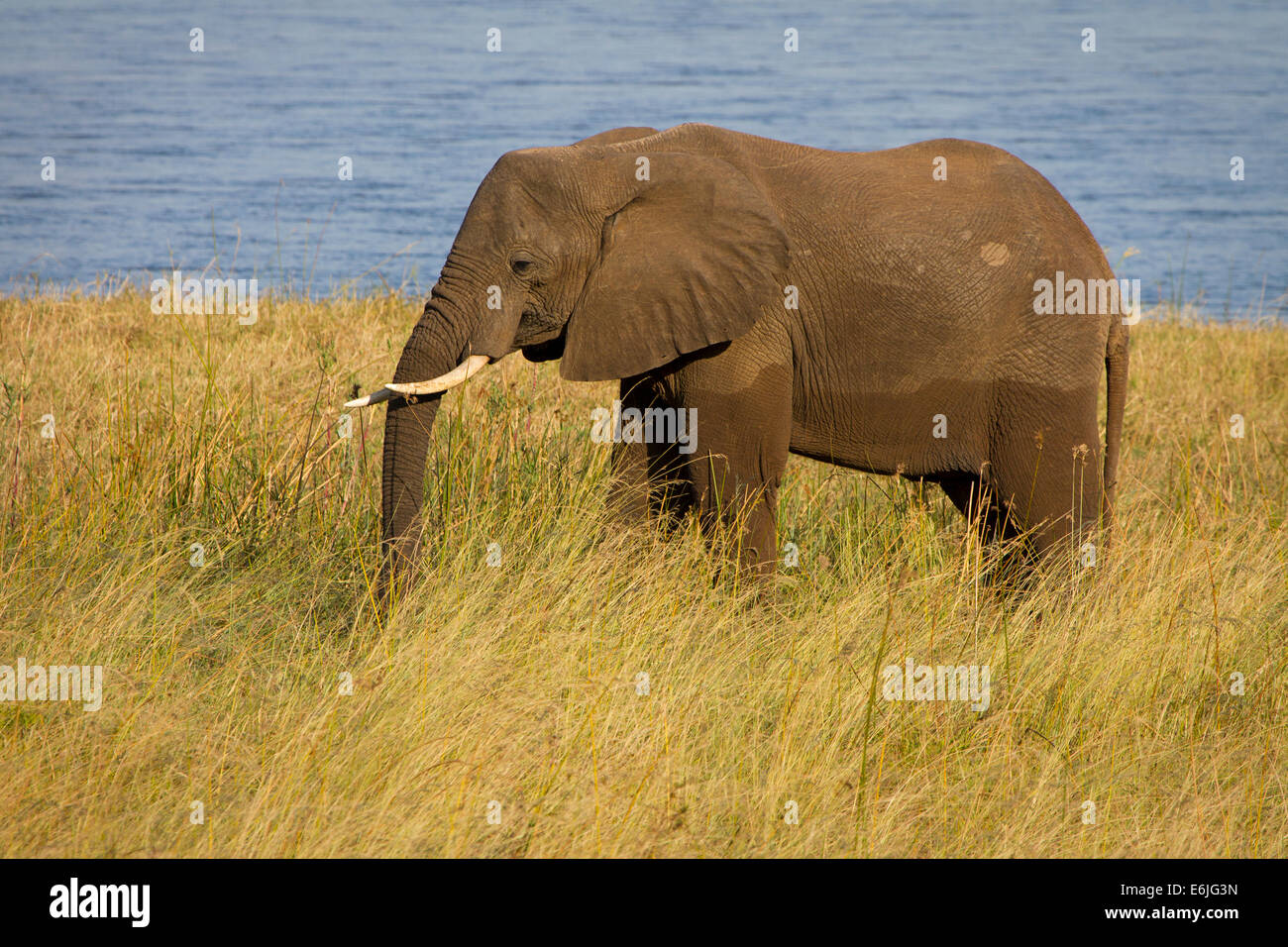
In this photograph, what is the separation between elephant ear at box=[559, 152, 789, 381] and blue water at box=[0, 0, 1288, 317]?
6260mm

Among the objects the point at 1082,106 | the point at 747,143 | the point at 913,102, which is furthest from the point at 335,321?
the point at 1082,106

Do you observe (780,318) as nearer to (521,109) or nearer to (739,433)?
(739,433)

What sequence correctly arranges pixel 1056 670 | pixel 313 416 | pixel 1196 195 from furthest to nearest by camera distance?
pixel 1196 195
pixel 313 416
pixel 1056 670

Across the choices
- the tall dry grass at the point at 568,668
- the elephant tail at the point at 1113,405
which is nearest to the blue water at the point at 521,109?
the tall dry grass at the point at 568,668

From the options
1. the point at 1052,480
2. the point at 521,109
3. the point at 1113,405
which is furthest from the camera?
the point at 521,109

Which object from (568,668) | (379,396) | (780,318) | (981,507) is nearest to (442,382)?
(379,396)

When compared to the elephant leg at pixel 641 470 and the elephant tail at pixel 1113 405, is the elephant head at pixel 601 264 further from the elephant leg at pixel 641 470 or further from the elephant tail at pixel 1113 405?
the elephant tail at pixel 1113 405

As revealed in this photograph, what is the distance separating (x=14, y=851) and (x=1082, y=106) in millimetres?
31988

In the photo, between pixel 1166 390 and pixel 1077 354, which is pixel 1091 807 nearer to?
pixel 1077 354

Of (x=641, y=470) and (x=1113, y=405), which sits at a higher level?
(x=1113, y=405)

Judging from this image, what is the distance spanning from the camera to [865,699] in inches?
174

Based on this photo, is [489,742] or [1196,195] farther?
[1196,195]

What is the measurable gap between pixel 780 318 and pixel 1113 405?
1.55 meters

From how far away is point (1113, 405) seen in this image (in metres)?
5.75
